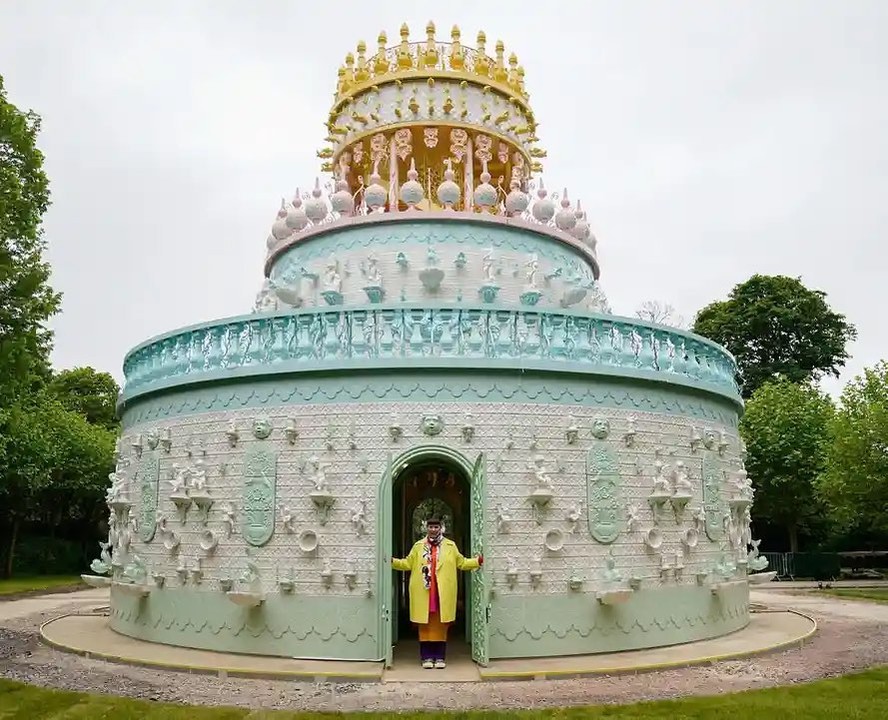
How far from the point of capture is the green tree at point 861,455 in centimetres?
2212

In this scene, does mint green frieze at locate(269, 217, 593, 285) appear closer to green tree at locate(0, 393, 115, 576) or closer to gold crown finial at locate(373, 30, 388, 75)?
gold crown finial at locate(373, 30, 388, 75)

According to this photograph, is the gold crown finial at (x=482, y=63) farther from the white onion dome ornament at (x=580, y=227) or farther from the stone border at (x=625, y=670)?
the stone border at (x=625, y=670)

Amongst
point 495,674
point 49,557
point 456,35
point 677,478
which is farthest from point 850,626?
point 49,557

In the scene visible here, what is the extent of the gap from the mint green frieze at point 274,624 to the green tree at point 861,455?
56.5ft

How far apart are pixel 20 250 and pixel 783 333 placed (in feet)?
103

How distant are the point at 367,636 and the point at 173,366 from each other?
16.7 feet

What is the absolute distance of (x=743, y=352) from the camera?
1462 inches

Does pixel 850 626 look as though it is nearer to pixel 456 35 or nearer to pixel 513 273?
pixel 513 273

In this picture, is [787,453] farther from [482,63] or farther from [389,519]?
[389,519]

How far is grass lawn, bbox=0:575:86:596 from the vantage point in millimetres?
23866

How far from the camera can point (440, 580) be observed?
10000 millimetres

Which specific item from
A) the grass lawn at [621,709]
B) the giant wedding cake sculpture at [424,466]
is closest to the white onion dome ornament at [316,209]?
the giant wedding cake sculpture at [424,466]

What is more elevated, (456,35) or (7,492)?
(456,35)

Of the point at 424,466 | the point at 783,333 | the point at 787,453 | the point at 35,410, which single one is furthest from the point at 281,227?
the point at 783,333
